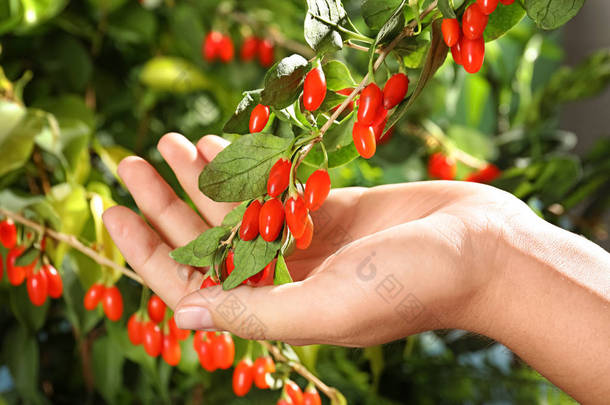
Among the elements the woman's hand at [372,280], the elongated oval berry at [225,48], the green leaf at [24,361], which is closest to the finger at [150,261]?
the woman's hand at [372,280]

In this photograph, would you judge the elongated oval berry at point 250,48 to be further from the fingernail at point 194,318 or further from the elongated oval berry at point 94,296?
the fingernail at point 194,318

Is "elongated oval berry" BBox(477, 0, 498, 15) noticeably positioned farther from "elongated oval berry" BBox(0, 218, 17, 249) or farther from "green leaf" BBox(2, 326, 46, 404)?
"green leaf" BBox(2, 326, 46, 404)

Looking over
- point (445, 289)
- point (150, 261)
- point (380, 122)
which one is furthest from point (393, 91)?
point (150, 261)

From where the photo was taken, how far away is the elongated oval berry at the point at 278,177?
368 mm

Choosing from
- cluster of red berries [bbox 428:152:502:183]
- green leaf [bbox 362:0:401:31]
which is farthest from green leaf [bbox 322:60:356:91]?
cluster of red berries [bbox 428:152:502:183]

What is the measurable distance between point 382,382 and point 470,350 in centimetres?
15

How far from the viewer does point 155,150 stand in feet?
3.06

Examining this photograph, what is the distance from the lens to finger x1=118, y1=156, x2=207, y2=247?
20.7 inches

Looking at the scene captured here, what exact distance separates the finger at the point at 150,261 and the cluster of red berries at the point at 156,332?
75 mm

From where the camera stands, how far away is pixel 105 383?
74 cm

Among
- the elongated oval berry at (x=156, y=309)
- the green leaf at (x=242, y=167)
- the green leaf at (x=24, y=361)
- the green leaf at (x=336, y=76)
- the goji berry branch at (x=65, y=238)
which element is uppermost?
the green leaf at (x=336, y=76)

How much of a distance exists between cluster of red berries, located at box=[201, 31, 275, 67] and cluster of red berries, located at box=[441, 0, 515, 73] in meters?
0.55

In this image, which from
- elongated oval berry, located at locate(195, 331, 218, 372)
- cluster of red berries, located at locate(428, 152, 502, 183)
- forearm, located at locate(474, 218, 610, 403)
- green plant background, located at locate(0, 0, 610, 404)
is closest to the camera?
forearm, located at locate(474, 218, 610, 403)

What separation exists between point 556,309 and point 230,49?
Answer: 589 mm
